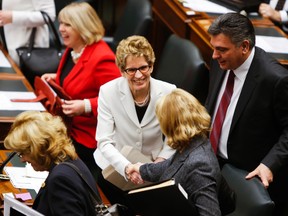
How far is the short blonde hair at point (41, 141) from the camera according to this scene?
381 centimetres

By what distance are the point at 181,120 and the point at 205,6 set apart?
8.60 ft

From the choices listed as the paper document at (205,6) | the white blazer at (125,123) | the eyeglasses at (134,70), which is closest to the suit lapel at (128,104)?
the white blazer at (125,123)

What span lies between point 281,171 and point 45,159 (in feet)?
4.78

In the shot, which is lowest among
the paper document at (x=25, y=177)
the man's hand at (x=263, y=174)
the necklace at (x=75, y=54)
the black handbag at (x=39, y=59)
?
the black handbag at (x=39, y=59)

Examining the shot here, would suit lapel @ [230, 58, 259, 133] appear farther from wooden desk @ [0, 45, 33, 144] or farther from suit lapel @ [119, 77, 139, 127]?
wooden desk @ [0, 45, 33, 144]

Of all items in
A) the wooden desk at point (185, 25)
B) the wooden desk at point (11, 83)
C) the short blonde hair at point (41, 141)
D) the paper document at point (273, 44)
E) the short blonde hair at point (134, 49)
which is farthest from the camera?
the wooden desk at point (185, 25)

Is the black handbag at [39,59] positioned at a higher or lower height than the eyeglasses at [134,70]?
lower

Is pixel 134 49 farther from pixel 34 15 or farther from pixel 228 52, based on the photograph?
pixel 34 15

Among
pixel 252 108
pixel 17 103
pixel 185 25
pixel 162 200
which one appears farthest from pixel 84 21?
pixel 162 200

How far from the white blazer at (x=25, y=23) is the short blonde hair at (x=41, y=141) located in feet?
8.77

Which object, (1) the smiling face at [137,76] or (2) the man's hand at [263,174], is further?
(1) the smiling face at [137,76]

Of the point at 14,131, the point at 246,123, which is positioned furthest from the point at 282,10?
the point at 14,131

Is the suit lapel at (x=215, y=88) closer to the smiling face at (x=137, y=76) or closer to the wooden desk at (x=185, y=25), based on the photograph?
the smiling face at (x=137, y=76)

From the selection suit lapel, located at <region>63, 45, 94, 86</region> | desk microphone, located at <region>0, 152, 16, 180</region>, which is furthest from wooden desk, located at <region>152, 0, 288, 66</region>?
desk microphone, located at <region>0, 152, 16, 180</region>
